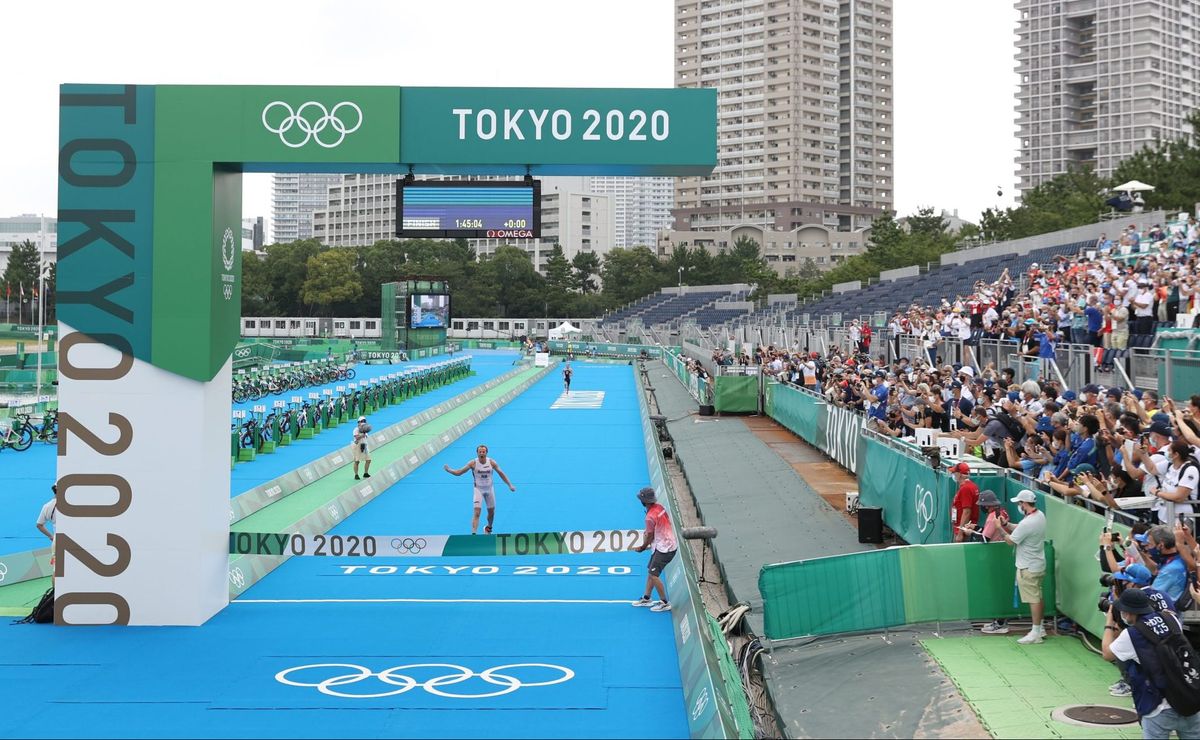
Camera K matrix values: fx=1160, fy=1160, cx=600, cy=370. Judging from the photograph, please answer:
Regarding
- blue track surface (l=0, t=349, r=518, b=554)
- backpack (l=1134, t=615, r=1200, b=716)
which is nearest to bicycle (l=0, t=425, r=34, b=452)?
blue track surface (l=0, t=349, r=518, b=554)

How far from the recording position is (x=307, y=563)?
16.1 metres

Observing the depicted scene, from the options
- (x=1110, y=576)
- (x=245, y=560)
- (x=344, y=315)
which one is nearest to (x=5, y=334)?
(x=344, y=315)

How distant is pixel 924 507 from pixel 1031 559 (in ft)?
12.4

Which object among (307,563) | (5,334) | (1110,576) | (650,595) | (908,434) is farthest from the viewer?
(5,334)

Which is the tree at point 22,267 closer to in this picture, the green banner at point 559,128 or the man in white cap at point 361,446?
the man in white cap at point 361,446

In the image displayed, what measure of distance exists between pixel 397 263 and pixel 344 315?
8821 mm

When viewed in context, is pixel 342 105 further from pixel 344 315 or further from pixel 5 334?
pixel 344 315

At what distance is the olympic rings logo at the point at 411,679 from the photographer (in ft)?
33.2

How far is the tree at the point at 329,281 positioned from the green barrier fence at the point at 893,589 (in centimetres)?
12064

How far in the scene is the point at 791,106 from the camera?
6560 inches

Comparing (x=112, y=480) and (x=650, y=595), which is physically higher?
(x=112, y=480)

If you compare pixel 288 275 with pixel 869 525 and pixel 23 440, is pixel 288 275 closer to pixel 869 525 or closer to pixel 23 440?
pixel 23 440

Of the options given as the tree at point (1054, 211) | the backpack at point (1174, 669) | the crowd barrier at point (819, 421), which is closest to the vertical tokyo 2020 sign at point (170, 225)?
the backpack at point (1174, 669)

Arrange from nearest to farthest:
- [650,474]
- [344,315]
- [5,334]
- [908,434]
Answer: [908,434] → [650,474] → [5,334] → [344,315]
